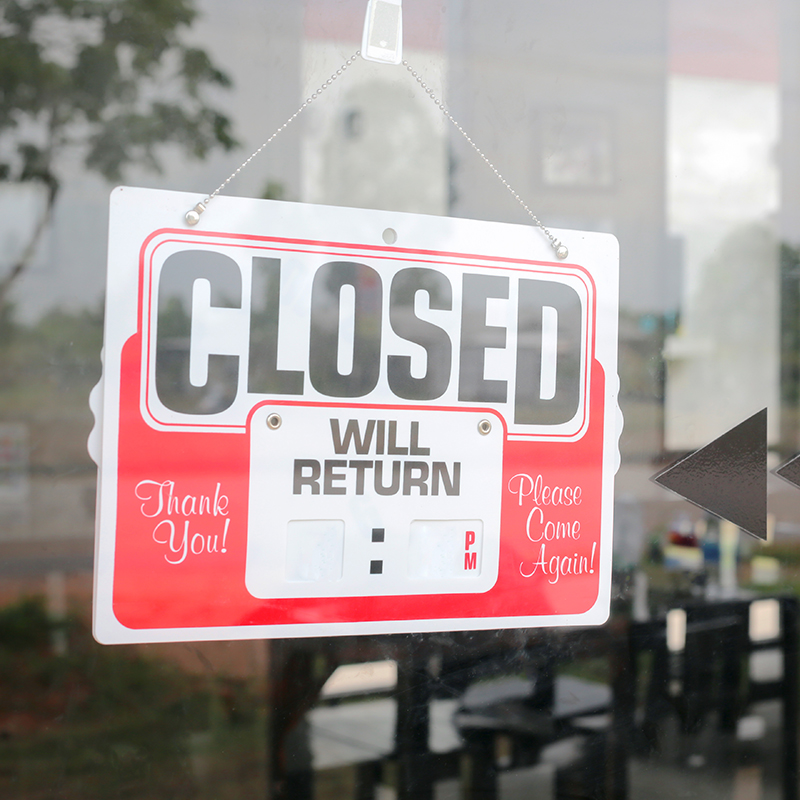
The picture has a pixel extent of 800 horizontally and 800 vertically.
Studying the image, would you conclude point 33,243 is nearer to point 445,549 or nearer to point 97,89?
point 97,89

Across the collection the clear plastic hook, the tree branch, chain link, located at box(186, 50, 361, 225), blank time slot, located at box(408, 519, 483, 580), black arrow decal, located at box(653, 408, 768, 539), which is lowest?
blank time slot, located at box(408, 519, 483, 580)

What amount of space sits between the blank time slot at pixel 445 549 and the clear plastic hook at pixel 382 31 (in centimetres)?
78

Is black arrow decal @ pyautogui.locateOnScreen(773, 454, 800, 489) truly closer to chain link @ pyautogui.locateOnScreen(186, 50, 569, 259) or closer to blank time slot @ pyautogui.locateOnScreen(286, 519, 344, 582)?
chain link @ pyautogui.locateOnScreen(186, 50, 569, 259)

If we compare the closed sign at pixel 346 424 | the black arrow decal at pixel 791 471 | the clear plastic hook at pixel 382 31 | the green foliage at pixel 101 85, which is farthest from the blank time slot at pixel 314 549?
the black arrow decal at pixel 791 471

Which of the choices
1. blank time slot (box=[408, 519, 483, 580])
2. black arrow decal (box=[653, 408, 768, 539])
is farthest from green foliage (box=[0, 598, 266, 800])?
black arrow decal (box=[653, 408, 768, 539])

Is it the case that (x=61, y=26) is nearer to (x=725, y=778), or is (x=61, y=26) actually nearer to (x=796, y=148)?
(x=796, y=148)

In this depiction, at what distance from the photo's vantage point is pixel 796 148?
5.30 ft

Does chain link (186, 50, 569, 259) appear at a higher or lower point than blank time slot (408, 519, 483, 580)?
higher

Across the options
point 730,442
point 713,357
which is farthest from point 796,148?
point 730,442

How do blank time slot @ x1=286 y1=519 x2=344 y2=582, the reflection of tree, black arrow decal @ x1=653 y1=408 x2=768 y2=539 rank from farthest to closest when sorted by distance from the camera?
black arrow decal @ x1=653 y1=408 x2=768 y2=539, blank time slot @ x1=286 y1=519 x2=344 y2=582, the reflection of tree

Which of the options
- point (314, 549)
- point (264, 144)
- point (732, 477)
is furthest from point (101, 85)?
point (732, 477)

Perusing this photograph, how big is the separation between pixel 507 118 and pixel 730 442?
73cm

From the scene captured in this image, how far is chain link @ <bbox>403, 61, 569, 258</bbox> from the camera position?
1371 mm

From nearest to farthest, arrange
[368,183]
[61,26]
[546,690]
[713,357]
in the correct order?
[61,26] → [368,183] → [546,690] → [713,357]
